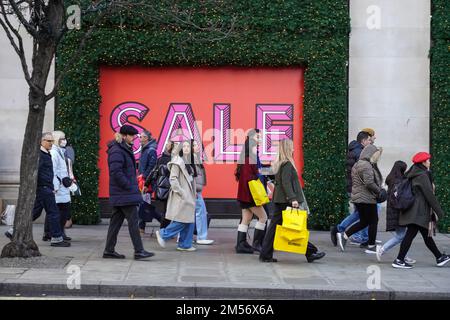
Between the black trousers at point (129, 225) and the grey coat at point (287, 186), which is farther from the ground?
the grey coat at point (287, 186)

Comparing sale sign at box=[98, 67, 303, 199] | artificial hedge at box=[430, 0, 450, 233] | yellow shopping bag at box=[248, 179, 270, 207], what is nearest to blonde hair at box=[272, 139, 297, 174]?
yellow shopping bag at box=[248, 179, 270, 207]

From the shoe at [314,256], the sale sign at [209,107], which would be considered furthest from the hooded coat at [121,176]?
the sale sign at [209,107]

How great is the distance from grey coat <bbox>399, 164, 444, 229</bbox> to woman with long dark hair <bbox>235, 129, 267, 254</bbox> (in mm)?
2256

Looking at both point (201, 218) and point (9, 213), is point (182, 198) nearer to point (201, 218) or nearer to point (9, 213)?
point (201, 218)

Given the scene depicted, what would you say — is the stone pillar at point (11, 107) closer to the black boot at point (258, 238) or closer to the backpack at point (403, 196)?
the black boot at point (258, 238)

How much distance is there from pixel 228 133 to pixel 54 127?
351cm

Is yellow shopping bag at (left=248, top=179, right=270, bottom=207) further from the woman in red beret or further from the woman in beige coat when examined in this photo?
the woman in red beret

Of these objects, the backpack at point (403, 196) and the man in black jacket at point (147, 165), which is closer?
the backpack at point (403, 196)

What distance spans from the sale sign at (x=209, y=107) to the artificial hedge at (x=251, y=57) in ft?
1.07

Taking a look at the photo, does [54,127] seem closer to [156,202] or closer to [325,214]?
[156,202]

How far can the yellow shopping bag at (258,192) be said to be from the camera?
1151 centimetres

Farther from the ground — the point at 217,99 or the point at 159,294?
the point at 217,99
